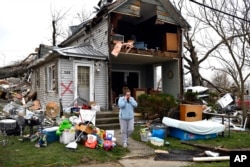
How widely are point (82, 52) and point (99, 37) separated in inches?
70.9

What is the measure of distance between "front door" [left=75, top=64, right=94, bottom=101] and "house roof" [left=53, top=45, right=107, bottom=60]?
579 millimetres

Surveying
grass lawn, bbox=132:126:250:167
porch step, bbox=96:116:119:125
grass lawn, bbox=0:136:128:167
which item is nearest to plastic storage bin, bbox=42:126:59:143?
grass lawn, bbox=0:136:128:167

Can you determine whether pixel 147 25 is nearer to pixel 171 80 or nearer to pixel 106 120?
pixel 171 80

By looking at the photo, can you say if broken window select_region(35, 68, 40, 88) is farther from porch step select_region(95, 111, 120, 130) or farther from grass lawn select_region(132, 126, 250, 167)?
grass lawn select_region(132, 126, 250, 167)

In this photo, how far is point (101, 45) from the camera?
45.4ft

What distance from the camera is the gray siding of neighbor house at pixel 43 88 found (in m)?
13.7

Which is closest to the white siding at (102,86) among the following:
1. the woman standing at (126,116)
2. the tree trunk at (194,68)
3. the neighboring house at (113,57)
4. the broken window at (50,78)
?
the neighboring house at (113,57)

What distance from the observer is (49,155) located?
654 centimetres

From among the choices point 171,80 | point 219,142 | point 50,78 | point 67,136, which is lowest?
point 219,142

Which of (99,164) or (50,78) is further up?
(50,78)

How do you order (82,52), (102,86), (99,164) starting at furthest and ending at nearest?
(102,86), (82,52), (99,164)

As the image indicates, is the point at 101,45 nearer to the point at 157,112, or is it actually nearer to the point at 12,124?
the point at 157,112

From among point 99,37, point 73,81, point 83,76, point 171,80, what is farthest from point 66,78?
point 171,80

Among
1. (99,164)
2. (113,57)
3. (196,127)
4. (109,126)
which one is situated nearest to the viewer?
(99,164)
